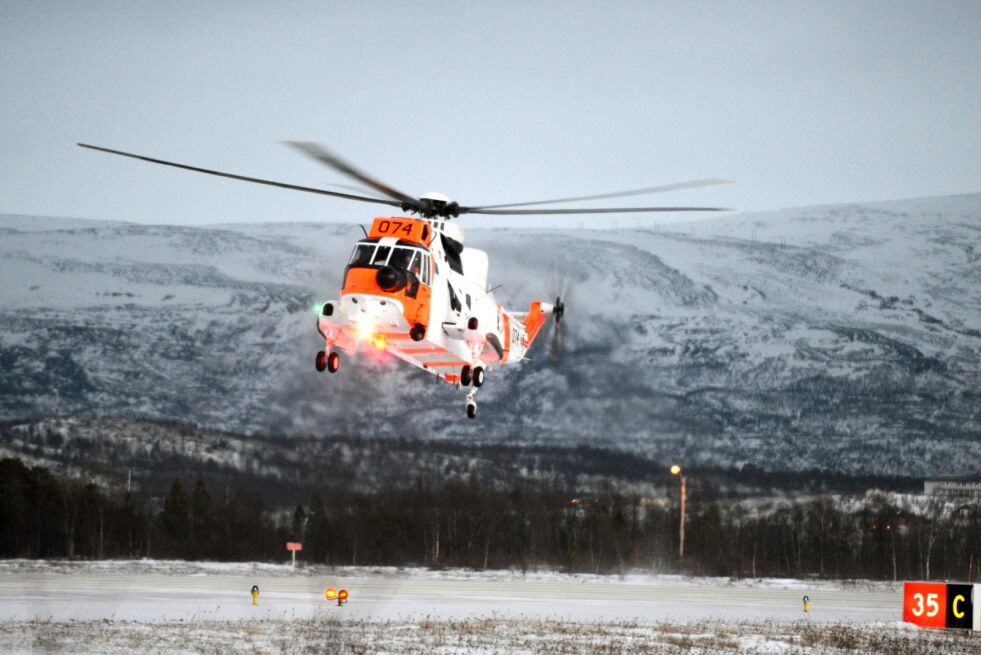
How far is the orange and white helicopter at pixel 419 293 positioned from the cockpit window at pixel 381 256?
27 mm

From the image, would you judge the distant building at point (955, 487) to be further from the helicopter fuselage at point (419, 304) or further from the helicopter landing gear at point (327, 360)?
the helicopter landing gear at point (327, 360)

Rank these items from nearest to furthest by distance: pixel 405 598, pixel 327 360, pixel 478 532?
pixel 327 360, pixel 405 598, pixel 478 532

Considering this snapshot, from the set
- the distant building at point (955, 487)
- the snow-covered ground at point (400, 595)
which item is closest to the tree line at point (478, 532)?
the distant building at point (955, 487)

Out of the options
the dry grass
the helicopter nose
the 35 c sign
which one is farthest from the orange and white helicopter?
the 35 c sign

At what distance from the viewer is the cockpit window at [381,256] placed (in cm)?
3309

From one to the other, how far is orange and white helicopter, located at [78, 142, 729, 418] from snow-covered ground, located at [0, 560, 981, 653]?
10.3 m

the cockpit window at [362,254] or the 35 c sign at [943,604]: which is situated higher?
the cockpit window at [362,254]

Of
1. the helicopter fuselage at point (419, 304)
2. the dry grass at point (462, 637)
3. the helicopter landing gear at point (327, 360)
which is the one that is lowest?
the dry grass at point (462, 637)

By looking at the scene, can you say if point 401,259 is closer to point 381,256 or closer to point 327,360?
point 381,256

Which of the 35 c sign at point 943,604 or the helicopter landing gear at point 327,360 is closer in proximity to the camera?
the helicopter landing gear at point 327,360

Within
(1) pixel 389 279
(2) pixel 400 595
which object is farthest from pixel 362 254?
(2) pixel 400 595

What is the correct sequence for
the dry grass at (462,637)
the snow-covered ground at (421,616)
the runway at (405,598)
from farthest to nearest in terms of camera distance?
the runway at (405,598)
the snow-covered ground at (421,616)
the dry grass at (462,637)

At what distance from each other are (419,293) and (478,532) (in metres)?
102

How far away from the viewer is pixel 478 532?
13300cm
